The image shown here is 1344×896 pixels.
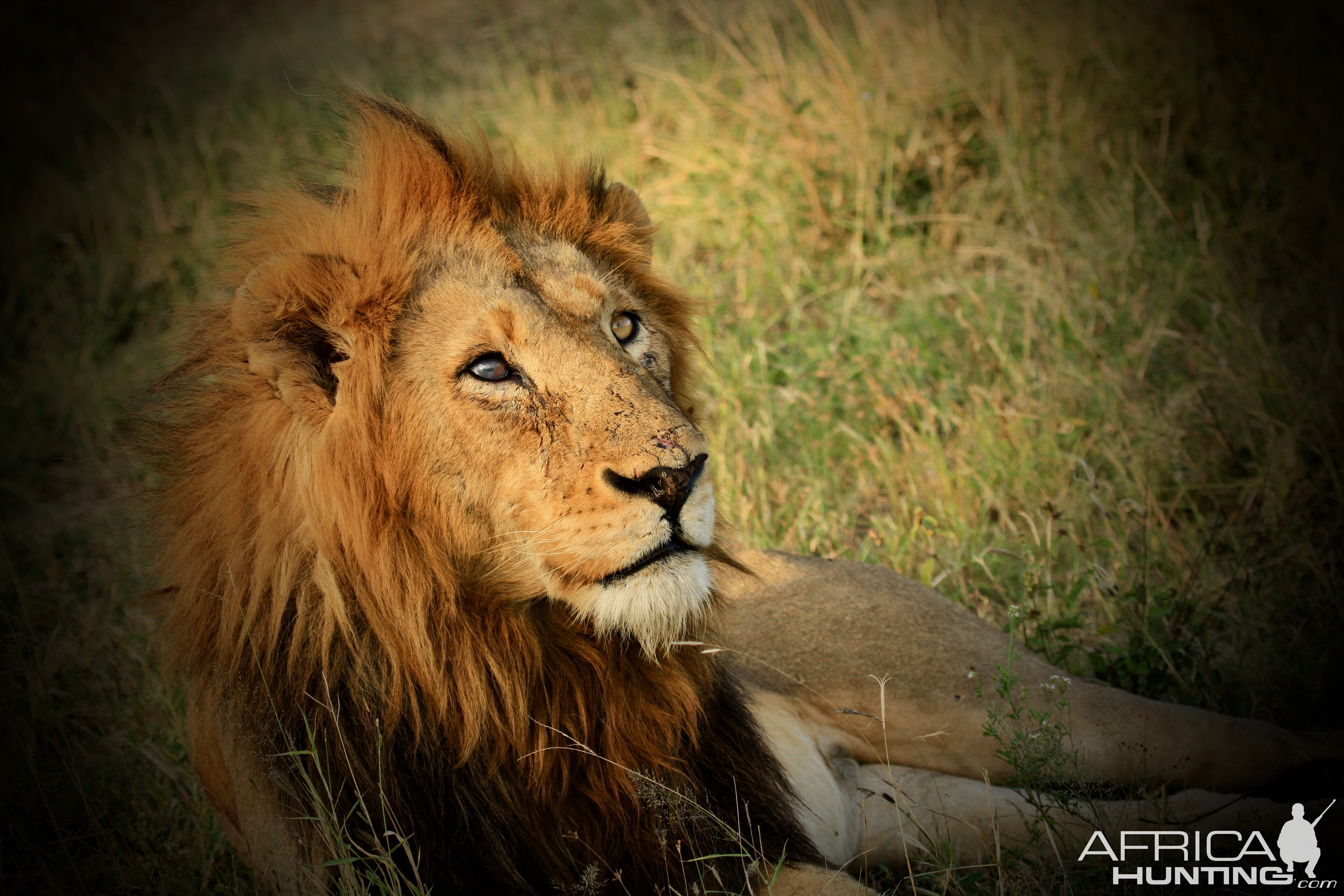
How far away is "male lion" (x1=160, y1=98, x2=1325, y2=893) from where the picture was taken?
216 cm

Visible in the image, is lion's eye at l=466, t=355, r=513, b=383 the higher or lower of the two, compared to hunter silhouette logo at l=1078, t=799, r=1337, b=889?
higher

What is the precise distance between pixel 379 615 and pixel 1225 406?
12.4 feet

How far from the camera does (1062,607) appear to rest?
3902 millimetres

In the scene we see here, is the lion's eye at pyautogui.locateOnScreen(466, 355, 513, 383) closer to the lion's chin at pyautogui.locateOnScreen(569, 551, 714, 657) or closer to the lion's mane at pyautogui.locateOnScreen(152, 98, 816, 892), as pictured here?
the lion's mane at pyautogui.locateOnScreen(152, 98, 816, 892)

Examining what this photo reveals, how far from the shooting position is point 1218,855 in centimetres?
272

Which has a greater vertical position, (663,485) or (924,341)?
(924,341)

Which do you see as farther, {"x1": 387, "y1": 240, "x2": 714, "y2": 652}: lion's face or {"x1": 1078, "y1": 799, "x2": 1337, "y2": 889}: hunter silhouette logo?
{"x1": 1078, "y1": 799, "x2": 1337, "y2": 889}: hunter silhouette logo

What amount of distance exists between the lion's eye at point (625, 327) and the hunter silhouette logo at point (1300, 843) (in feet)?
6.68

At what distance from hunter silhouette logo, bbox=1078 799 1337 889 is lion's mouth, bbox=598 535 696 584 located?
129cm

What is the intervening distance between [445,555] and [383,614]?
0.18 m

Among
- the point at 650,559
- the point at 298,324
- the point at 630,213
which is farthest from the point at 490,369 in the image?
the point at 630,213

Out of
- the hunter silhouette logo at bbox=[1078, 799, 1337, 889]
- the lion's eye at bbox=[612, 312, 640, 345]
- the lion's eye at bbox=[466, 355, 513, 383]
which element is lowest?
the hunter silhouette logo at bbox=[1078, 799, 1337, 889]

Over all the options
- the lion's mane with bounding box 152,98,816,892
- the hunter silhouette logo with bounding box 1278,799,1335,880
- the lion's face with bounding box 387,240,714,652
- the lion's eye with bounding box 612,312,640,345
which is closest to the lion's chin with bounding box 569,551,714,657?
the lion's face with bounding box 387,240,714,652

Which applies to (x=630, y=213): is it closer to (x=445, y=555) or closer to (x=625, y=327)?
(x=625, y=327)
